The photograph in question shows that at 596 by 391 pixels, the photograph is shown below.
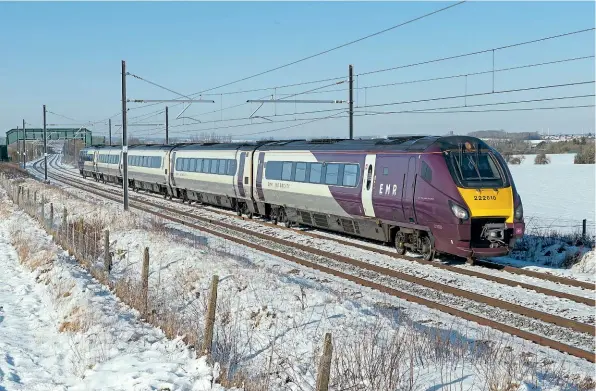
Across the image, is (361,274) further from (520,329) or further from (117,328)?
(117,328)

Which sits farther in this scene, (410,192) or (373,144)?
(373,144)

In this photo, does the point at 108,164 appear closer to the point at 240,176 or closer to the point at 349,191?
the point at 240,176

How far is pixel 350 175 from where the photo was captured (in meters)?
17.9

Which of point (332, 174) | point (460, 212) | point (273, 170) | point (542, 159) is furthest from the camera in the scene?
point (542, 159)

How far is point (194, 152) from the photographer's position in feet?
102

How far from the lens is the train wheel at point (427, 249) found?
50.3 ft

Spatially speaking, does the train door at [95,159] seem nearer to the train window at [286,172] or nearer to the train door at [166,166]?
the train door at [166,166]

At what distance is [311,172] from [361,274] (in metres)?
6.43

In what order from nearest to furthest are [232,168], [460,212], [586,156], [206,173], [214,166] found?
1. [460,212]
2. [232,168]
3. [214,166]
4. [206,173]
5. [586,156]

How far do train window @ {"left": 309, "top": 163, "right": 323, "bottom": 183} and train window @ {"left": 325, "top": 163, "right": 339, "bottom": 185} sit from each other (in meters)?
0.46

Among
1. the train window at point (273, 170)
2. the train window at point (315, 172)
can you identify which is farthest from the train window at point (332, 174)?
the train window at point (273, 170)

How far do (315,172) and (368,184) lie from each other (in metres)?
3.01

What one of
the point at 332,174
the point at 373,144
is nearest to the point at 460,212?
the point at 373,144

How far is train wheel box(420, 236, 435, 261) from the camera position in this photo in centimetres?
1533
